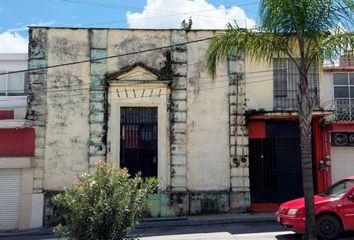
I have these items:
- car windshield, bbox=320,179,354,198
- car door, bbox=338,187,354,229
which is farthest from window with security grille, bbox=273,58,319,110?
car door, bbox=338,187,354,229

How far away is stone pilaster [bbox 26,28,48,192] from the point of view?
742 inches

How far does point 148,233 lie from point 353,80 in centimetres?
1087

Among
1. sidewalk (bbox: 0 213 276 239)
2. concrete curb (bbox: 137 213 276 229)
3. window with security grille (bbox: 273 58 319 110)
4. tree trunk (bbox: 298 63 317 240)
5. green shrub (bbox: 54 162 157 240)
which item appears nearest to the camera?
green shrub (bbox: 54 162 157 240)

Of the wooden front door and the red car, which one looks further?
the wooden front door

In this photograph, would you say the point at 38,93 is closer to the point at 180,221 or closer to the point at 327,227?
the point at 180,221

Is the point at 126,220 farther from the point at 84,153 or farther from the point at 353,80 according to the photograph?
the point at 353,80

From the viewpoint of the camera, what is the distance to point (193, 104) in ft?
63.5

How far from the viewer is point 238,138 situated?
19219mm

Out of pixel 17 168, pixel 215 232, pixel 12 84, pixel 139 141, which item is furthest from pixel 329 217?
pixel 12 84

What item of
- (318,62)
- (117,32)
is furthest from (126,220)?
(117,32)

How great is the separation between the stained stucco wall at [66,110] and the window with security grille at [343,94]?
1029 centimetres

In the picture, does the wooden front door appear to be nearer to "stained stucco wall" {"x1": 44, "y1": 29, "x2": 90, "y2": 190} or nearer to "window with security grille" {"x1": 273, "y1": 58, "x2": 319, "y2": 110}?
"stained stucco wall" {"x1": 44, "y1": 29, "x2": 90, "y2": 190}

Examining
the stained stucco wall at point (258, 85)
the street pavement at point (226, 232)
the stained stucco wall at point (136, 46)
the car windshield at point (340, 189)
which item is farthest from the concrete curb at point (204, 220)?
the stained stucco wall at point (136, 46)

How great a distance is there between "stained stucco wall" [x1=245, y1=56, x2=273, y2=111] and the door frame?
11.1 feet
